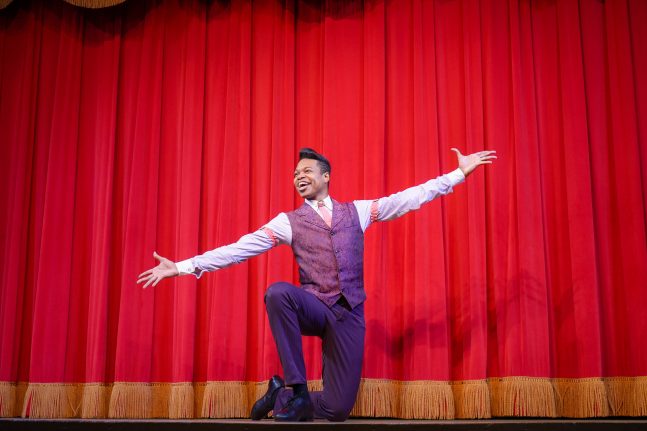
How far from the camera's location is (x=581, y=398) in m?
3.67

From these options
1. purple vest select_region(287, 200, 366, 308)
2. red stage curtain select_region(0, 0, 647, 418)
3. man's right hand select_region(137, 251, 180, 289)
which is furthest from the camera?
red stage curtain select_region(0, 0, 647, 418)

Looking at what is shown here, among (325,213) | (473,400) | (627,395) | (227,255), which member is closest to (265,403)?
(227,255)

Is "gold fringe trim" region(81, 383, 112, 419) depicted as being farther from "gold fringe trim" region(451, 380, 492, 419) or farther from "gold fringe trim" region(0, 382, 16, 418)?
A: "gold fringe trim" region(451, 380, 492, 419)

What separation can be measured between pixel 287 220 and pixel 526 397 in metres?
1.50

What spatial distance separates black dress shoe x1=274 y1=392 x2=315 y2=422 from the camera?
2.88 meters

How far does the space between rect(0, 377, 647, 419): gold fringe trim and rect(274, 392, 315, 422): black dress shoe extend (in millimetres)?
Answer: 904

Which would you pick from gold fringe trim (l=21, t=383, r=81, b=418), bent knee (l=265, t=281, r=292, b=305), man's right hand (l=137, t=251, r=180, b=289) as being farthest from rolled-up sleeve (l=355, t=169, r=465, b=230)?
gold fringe trim (l=21, t=383, r=81, b=418)

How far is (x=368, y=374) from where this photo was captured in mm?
3850

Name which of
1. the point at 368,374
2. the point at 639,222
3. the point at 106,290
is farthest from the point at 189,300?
the point at 639,222

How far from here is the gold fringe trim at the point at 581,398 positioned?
3.62 meters

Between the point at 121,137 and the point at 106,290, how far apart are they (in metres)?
0.95

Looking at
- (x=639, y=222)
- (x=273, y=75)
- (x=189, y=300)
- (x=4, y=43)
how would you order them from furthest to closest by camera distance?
1. (x=4, y=43)
2. (x=273, y=75)
3. (x=189, y=300)
4. (x=639, y=222)

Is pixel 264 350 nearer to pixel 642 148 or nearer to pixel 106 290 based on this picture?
pixel 106 290

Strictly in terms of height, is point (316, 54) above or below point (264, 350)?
above
